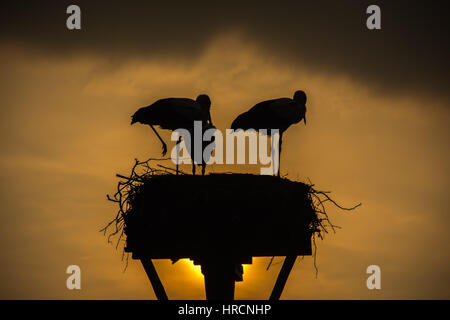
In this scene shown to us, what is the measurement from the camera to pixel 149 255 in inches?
216

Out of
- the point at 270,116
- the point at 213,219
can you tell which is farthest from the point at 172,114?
the point at 213,219

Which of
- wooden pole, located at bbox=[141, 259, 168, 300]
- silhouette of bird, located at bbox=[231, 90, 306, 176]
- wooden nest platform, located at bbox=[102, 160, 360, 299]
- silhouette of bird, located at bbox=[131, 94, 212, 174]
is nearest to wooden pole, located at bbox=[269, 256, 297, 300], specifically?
wooden nest platform, located at bbox=[102, 160, 360, 299]

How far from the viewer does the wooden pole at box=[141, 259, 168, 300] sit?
5.60 metres

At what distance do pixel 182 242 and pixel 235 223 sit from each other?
0.49 metres

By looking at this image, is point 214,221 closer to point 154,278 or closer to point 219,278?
point 219,278

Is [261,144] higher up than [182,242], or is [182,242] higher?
[261,144]

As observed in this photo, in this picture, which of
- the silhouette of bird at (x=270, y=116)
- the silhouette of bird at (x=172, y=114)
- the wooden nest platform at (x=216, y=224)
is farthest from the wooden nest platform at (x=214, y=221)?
the silhouette of bird at (x=270, y=116)

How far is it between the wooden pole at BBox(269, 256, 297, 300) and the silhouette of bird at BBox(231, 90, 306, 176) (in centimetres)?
312

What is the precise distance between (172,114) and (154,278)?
288cm

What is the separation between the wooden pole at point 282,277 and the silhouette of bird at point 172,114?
9.21 feet
